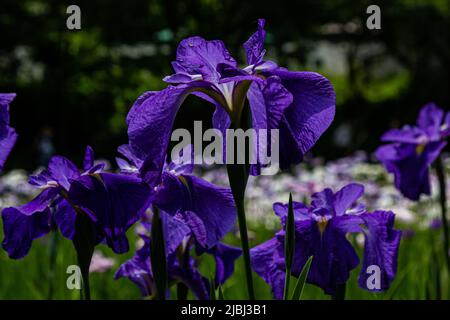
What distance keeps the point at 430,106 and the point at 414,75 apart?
44.7 ft

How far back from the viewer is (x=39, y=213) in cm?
103

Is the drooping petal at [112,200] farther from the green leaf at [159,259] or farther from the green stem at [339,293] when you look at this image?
→ the green stem at [339,293]

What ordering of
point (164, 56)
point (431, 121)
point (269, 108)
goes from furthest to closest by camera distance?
point (164, 56) < point (431, 121) < point (269, 108)

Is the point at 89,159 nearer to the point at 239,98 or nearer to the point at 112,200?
the point at 112,200

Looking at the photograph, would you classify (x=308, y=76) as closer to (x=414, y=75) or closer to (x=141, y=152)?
(x=141, y=152)

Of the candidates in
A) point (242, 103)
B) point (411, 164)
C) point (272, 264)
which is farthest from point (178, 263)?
point (411, 164)

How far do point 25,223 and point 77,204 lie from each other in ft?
0.43

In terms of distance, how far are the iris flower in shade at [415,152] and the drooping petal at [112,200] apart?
0.78 meters

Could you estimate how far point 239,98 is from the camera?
2.98 ft

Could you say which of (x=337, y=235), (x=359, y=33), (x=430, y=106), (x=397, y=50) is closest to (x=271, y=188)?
(x=430, y=106)

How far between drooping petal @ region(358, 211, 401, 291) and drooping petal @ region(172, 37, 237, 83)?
378mm

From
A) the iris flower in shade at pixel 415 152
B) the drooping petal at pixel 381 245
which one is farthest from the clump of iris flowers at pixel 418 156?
the drooping petal at pixel 381 245

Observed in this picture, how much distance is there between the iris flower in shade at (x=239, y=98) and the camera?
87 centimetres

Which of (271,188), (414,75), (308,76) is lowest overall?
(271,188)
